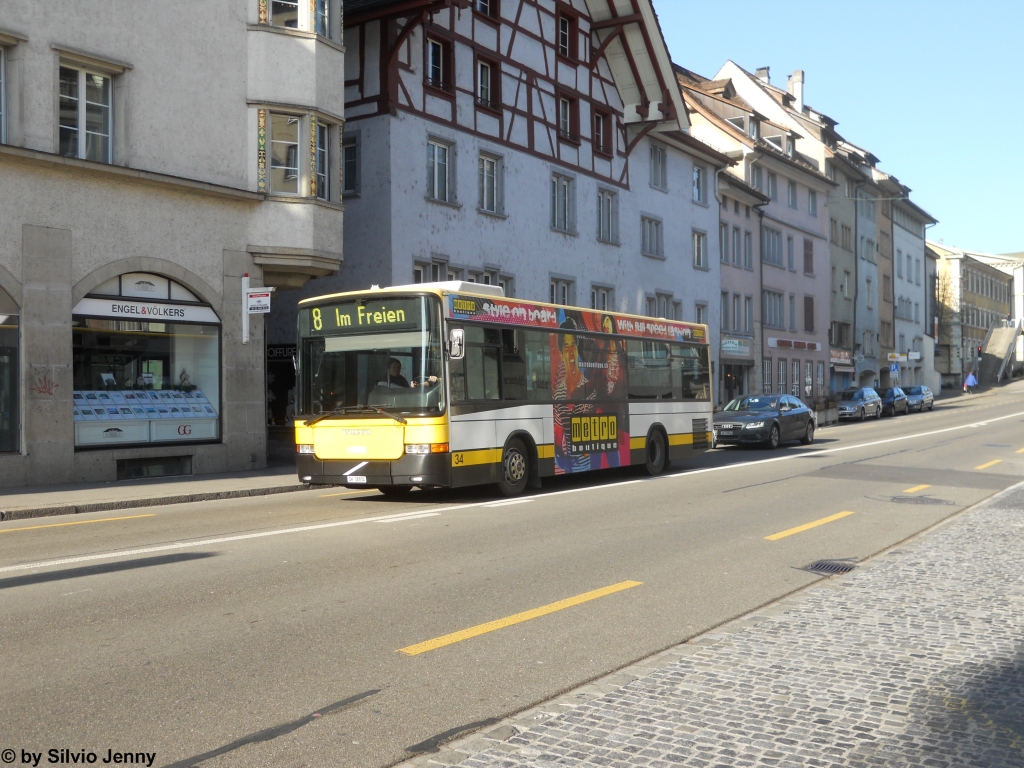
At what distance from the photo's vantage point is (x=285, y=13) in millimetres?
21641

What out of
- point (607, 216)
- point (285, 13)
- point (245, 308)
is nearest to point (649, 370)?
point (245, 308)

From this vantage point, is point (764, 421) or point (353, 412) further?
point (764, 421)

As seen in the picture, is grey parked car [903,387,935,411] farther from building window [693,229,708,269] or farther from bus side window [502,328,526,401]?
bus side window [502,328,526,401]

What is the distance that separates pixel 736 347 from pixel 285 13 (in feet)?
93.4

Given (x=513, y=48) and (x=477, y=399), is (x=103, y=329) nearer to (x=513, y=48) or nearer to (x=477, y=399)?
(x=477, y=399)

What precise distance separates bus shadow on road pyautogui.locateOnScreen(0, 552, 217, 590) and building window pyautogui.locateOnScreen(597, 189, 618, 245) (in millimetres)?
→ 26796

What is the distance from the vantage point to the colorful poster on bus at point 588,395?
56.7 feet

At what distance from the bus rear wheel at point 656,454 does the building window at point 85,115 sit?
10970 millimetres

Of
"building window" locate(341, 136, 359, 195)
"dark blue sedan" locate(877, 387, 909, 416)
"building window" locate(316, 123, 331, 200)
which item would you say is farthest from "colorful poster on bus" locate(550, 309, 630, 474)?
"dark blue sedan" locate(877, 387, 909, 416)

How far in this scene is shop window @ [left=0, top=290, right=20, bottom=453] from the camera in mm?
17016

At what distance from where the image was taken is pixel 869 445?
89.2 feet

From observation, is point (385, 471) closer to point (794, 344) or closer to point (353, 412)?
point (353, 412)

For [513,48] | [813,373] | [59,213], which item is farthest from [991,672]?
[813,373]

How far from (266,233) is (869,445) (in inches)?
622
